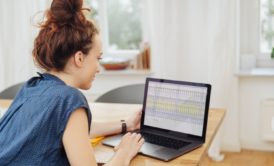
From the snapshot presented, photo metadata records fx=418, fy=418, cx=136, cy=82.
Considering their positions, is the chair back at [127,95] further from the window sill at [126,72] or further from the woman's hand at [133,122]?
the window sill at [126,72]

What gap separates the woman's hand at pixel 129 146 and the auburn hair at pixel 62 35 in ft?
1.11

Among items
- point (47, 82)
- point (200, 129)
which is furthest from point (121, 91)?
point (47, 82)

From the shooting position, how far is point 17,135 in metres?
1.29

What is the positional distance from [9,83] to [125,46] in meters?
1.13

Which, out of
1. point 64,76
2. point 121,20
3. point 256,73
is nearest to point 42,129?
point 64,76

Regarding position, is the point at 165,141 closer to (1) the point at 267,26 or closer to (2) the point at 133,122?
(2) the point at 133,122

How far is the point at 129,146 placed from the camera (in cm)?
146

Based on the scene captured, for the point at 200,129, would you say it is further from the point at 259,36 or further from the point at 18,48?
the point at 18,48

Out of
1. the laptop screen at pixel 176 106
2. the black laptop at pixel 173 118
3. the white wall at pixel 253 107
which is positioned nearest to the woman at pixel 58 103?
the black laptop at pixel 173 118

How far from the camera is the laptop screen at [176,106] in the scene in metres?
1.59

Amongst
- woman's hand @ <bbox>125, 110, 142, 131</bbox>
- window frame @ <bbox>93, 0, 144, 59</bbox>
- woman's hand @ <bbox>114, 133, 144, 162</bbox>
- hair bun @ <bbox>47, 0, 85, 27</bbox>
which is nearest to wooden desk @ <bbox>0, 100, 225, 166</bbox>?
woman's hand @ <bbox>114, 133, 144, 162</bbox>

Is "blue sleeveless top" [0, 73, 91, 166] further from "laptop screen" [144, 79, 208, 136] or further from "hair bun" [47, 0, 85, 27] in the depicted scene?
"laptop screen" [144, 79, 208, 136]

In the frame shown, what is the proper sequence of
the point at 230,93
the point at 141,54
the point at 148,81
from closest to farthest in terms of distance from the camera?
1. the point at 148,81
2. the point at 230,93
3. the point at 141,54

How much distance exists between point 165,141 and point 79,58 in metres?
0.50
